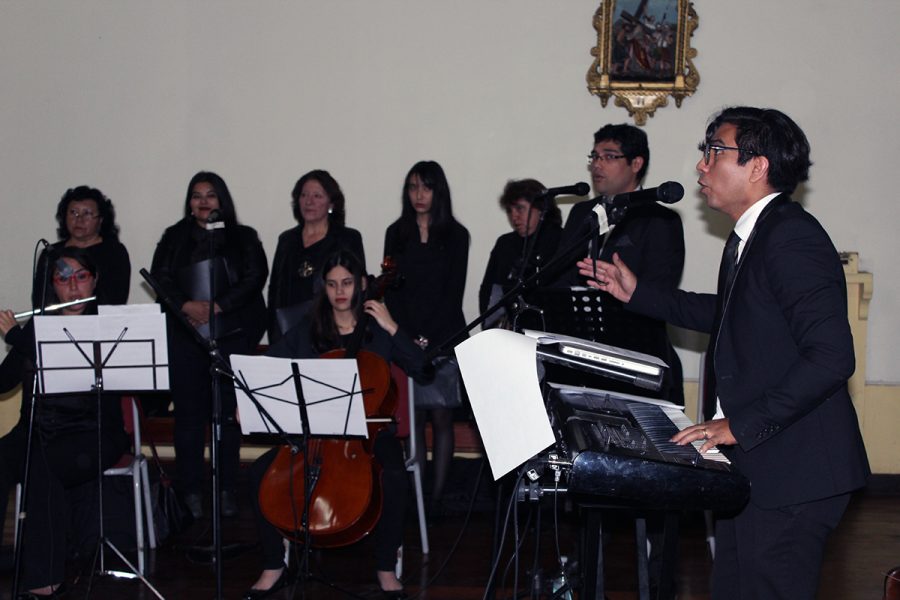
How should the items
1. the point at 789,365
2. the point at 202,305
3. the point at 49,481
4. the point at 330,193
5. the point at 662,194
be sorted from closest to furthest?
the point at 789,365 < the point at 662,194 < the point at 49,481 < the point at 202,305 < the point at 330,193

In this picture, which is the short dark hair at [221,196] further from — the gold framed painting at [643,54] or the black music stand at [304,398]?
the gold framed painting at [643,54]

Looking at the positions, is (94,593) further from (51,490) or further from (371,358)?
(371,358)

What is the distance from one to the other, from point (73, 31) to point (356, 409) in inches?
151

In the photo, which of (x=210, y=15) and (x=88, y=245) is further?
(x=210, y=15)

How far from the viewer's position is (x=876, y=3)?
223 inches

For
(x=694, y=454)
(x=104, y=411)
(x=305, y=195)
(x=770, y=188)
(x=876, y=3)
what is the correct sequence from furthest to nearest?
(x=876, y=3)
(x=305, y=195)
(x=104, y=411)
(x=770, y=188)
(x=694, y=454)

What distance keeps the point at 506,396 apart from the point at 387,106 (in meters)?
4.17

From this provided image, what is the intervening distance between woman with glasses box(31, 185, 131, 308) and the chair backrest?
5.91 ft

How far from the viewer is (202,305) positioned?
16.2 ft

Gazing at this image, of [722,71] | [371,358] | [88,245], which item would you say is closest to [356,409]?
[371,358]

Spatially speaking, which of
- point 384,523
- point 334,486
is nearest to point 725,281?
point 334,486

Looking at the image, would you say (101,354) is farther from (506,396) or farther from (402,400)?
(506,396)

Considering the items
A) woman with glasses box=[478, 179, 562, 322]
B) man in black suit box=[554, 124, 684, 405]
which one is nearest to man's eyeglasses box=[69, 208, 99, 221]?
woman with glasses box=[478, 179, 562, 322]

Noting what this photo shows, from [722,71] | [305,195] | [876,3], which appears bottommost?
[305,195]
